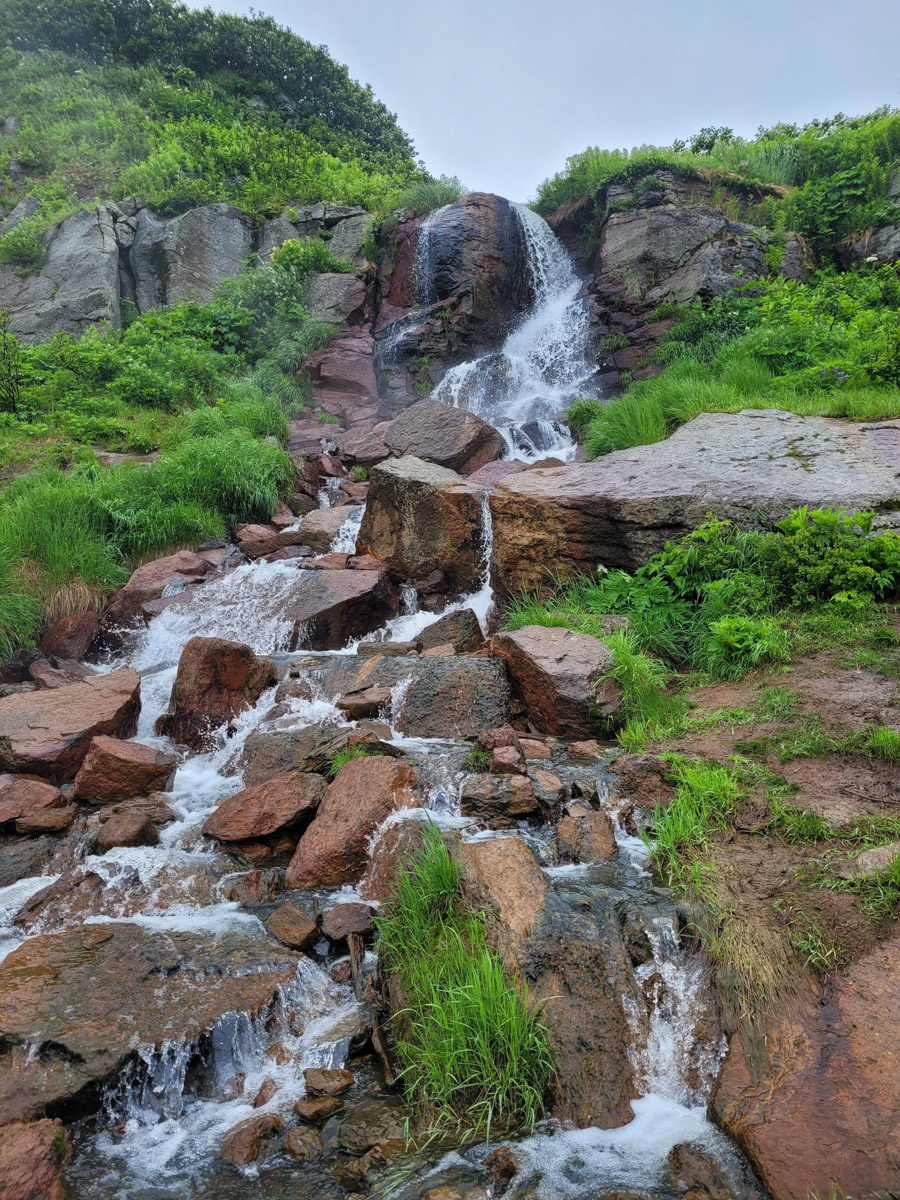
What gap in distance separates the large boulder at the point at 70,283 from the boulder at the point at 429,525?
12.0 meters

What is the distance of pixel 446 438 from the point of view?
10.6m

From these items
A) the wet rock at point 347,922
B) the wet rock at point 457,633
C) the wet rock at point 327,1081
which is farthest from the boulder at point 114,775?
the wet rock at point 327,1081

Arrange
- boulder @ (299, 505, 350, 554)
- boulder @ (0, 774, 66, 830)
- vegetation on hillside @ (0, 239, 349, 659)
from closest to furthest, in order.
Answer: boulder @ (0, 774, 66, 830) → vegetation on hillside @ (0, 239, 349, 659) → boulder @ (299, 505, 350, 554)

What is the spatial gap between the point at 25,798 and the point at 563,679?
3844 mm

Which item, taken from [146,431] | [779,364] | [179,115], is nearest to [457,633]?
[779,364]

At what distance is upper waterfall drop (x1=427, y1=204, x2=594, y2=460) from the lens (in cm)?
1194

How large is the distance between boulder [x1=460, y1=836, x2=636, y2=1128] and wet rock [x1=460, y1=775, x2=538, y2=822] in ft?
2.05

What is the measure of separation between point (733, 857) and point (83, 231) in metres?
21.2

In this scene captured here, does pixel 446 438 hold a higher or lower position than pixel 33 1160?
higher

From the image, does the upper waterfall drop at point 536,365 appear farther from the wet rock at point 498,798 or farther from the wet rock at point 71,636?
the wet rock at point 498,798

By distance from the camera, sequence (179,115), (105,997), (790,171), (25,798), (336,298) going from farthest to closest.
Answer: (179,115), (336,298), (790,171), (25,798), (105,997)

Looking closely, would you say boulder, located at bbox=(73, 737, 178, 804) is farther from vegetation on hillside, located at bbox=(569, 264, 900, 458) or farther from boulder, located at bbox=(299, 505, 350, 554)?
vegetation on hillside, located at bbox=(569, 264, 900, 458)

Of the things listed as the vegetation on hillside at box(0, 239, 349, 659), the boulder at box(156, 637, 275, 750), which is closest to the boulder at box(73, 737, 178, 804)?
the boulder at box(156, 637, 275, 750)

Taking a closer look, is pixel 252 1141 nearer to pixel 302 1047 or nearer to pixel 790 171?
pixel 302 1047
